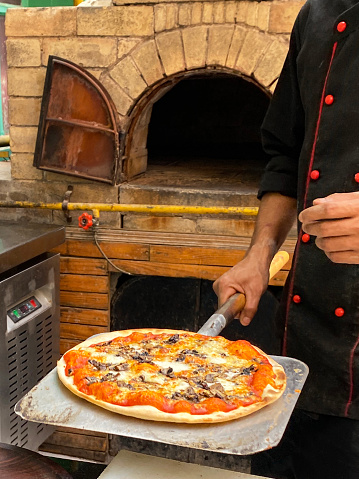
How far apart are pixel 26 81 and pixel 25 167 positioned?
63 cm

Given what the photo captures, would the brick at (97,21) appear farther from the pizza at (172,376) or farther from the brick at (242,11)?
the pizza at (172,376)

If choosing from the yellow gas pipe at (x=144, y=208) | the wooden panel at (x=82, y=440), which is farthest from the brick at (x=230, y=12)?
the wooden panel at (x=82, y=440)

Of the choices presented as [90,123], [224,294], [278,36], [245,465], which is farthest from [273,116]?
[245,465]

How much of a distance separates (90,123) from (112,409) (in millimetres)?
2859

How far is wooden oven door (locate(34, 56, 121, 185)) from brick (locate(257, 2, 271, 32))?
114 centimetres

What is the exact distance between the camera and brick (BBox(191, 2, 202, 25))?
12.4ft

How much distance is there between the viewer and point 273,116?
208cm

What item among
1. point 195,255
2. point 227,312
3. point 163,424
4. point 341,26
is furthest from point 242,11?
point 163,424

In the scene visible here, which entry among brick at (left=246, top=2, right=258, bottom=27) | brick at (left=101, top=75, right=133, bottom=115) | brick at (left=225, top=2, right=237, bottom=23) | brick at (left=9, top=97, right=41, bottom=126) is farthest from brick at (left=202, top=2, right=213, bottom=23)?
brick at (left=9, top=97, right=41, bottom=126)

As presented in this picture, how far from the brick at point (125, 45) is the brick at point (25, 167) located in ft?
3.33

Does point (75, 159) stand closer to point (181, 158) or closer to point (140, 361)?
point (181, 158)

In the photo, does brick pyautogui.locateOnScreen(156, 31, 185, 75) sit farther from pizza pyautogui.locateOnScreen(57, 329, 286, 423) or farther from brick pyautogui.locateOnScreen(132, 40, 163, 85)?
pizza pyautogui.locateOnScreen(57, 329, 286, 423)

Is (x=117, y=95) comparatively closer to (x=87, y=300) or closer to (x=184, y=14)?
(x=184, y=14)

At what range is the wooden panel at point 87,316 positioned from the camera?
14.3 feet
